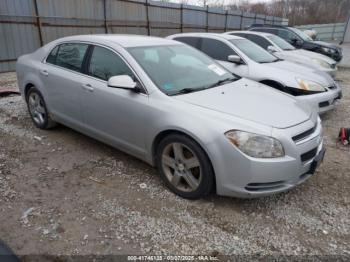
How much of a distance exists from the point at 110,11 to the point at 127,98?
10534 millimetres

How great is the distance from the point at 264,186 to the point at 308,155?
550 millimetres

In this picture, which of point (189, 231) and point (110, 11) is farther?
point (110, 11)

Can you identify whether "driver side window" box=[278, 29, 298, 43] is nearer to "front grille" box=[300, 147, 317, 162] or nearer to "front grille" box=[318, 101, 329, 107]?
"front grille" box=[318, 101, 329, 107]

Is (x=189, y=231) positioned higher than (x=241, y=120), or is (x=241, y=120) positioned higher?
(x=241, y=120)

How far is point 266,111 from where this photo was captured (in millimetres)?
3068

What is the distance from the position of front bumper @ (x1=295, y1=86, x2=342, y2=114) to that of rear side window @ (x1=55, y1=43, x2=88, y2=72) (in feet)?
11.5

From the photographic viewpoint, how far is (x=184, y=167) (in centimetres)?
313

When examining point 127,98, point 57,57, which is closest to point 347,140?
point 127,98

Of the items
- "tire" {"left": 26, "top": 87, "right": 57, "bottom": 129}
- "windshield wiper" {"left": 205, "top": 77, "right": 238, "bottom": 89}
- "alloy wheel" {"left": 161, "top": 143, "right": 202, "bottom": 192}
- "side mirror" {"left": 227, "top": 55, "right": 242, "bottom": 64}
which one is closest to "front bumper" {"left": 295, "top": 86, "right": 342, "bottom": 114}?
"side mirror" {"left": 227, "top": 55, "right": 242, "bottom": 64}

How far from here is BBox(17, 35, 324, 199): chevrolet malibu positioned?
275 cm

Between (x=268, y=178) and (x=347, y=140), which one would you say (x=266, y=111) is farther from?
(x=347, y=140)

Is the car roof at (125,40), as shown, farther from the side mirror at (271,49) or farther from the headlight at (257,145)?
the side mirror at (271,49)

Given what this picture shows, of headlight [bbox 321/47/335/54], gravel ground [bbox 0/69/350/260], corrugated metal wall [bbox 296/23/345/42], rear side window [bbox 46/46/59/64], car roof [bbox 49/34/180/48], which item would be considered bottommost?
corrugated metal wall [bbox 296/23/345/42]

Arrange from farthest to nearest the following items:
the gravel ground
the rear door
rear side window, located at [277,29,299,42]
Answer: rear side window, located at [277,29,299,42] → the rear door → the gravel ground
